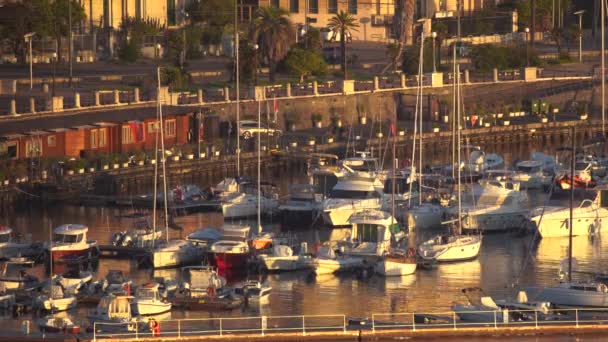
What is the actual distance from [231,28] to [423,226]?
50.9 metres

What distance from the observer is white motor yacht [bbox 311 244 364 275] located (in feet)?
227

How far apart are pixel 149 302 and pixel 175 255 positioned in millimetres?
8807

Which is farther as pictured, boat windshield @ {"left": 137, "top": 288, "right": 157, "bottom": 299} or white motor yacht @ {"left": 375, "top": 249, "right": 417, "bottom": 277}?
white motor yacht @ {"left": 375, "top": 249, "right": 417, "bottom": 277}

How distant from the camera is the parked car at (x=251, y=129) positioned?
101125 mm

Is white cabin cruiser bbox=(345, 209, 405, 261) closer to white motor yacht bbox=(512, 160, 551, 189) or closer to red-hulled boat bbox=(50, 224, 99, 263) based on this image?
red-hulled boat bbox=(50, 224, 99, 263)

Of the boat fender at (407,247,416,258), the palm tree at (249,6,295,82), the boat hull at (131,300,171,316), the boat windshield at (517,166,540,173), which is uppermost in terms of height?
the palm tree at (249,6,295,82)

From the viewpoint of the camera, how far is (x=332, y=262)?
2729 inches

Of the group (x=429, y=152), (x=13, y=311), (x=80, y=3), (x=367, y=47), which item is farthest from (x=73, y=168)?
(x=367, y=47)

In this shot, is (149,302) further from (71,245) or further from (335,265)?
(71,245)

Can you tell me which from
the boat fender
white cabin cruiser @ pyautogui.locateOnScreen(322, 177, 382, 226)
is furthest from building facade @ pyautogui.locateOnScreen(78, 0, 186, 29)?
the boat fender

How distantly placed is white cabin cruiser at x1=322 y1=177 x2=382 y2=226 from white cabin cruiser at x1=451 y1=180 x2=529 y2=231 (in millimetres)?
3562

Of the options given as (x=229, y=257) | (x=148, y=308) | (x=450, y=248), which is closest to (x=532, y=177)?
(x=450, y=248)

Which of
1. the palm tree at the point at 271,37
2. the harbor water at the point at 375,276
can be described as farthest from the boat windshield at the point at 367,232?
the palm tree at the point at 271,37

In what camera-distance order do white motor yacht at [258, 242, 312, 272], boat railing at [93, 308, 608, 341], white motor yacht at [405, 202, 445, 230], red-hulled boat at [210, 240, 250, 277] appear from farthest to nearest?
1. white motor yacht at [405, 202, 445, 230]
2. white motor yacht at [258, 242, 312, 272]
3. red-hulled boat at [210, 240, 250, 277]
4. boat railing at [93, 308, 608, 341]
